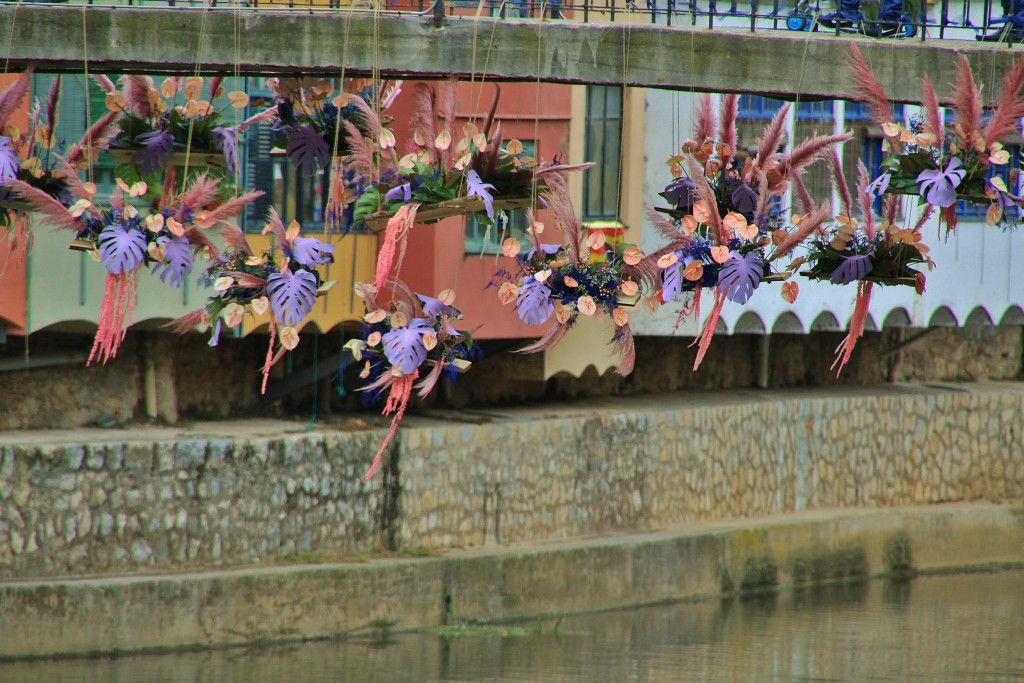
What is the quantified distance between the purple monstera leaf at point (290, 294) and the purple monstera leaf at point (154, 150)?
211 centimetres

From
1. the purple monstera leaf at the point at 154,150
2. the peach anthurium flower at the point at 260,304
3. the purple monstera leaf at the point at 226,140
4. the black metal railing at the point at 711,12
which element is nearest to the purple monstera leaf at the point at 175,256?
the peach anthurium flower at the point at 260,304

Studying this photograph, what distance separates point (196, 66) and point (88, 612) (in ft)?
18.2

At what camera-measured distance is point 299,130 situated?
10.1 m

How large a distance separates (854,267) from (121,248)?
3.69 meters

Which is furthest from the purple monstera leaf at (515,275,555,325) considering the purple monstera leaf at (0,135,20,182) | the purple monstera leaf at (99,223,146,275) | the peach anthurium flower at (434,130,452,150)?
the purple monstera leaf at (0,135,20,182)

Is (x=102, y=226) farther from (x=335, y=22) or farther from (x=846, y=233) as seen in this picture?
(x=846, y=233)

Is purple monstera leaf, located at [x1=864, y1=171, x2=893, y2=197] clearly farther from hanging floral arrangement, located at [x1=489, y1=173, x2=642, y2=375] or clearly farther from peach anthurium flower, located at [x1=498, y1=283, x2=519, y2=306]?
peach anthurium flower, located at [x1=498, y1=283, x2=519, y2=306]

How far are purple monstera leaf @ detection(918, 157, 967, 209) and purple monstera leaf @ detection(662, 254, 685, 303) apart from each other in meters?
1.30

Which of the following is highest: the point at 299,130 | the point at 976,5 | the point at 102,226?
the point at 976,5

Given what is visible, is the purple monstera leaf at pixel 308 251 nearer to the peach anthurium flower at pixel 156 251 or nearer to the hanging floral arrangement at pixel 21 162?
the peach anthurium flower at pixel 156 251

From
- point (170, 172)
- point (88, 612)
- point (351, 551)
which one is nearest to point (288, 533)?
point (351, 551)

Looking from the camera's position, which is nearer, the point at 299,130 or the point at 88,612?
the point at 299,130

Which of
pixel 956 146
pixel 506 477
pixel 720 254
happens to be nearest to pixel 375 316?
pixel 720 254

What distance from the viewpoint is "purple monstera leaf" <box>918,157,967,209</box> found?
885 cm
